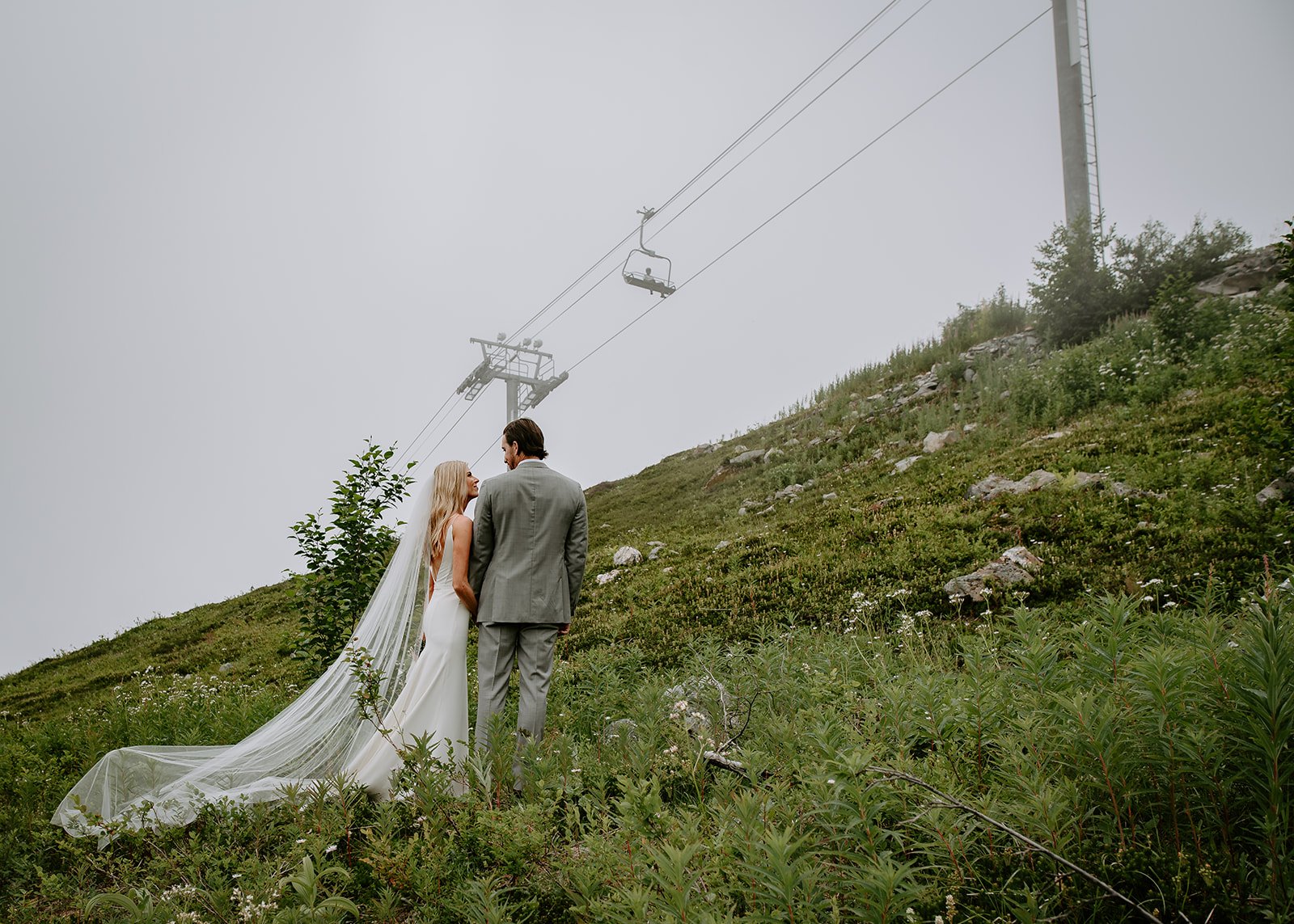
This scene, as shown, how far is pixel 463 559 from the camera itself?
6.10 m

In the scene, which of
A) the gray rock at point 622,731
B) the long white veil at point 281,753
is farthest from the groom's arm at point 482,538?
the gray rock at point 622,731

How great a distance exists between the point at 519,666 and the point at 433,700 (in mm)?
760

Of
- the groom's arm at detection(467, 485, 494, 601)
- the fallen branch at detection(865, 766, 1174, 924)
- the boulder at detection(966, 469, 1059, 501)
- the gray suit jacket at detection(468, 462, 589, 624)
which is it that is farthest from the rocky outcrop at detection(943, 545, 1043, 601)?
the fallen branch at detection(865, 766, 1174, 924)

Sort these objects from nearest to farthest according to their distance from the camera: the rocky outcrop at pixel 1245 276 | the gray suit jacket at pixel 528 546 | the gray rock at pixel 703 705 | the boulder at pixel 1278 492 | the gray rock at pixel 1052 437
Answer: the gray rock at pixel 703 705 → the gray suit jacket at pixel 528 546 → the boulder at pixel 1278 492 → the gray rock at pixel 1052 437 → the rocky outcrop at pixel 1245 276

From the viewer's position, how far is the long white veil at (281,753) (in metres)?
5.60

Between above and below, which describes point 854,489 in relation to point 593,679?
above

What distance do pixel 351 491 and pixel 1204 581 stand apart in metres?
8.26

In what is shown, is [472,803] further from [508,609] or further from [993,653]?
[993,653]

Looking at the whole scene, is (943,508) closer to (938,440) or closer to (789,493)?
(938,440)

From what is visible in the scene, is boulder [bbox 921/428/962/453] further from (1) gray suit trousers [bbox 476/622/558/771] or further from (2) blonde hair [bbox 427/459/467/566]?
(1) gray suit trousers [bbox 476/622/558/771]

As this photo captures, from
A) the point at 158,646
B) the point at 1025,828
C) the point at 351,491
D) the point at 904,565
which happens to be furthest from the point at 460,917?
the point at 158,646

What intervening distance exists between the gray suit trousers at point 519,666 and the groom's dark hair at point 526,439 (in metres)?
1.39

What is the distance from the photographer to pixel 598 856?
306 centimetres

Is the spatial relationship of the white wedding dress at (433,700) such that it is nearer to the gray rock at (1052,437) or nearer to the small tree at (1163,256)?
the gray rock at (1052,437)
